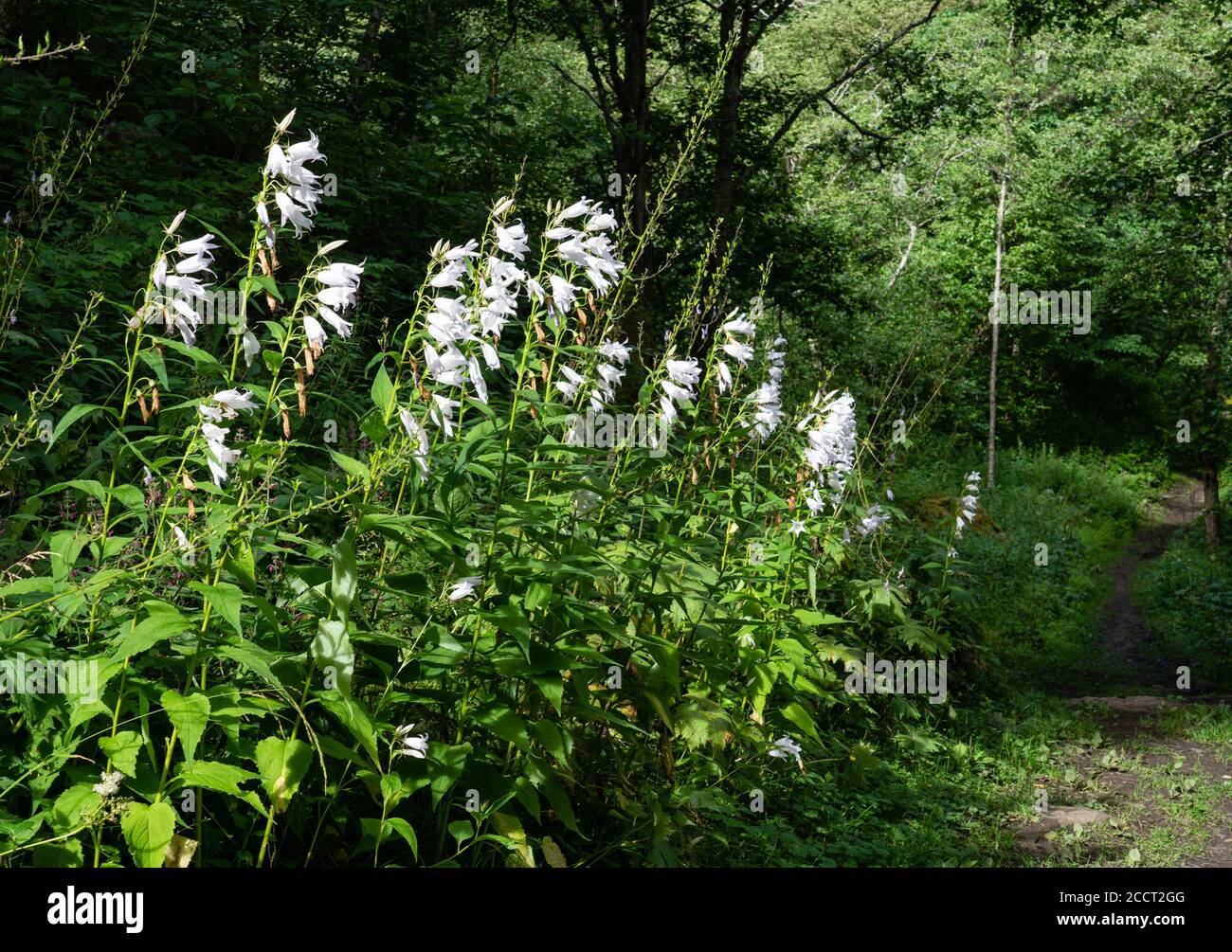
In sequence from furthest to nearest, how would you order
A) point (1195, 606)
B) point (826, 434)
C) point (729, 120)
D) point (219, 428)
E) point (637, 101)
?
point (1195, 606)
point (729, 120)
point (637, 101)
point (826, 434)
point (219, 428)

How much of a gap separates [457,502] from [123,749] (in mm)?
1113

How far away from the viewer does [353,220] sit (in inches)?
324

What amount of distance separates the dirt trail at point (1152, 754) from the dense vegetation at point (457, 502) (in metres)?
0.16

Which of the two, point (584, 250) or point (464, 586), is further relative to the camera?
point (584, 250)

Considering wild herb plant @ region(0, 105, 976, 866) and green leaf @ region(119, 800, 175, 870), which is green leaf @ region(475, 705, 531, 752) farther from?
green leaf @ region(119, 800, 175, 870)

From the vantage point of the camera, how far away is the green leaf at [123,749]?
2.17m

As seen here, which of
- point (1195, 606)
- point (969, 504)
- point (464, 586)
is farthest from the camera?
point (1195, 606)

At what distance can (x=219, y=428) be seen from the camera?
90.7 inches

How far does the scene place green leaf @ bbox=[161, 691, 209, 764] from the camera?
213cm

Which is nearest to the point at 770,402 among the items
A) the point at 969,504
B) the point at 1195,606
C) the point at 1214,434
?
the point at 969,504

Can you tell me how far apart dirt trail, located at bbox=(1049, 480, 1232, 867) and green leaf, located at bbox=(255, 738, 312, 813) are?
149 inches

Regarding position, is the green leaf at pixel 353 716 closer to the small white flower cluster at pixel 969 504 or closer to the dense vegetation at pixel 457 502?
the dense vegetation at pixel 457 502

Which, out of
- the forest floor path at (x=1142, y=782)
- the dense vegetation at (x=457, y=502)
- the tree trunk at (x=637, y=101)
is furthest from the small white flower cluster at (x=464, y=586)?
the tree trunk at (x=637, y=101)

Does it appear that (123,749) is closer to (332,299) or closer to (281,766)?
(281,766)
